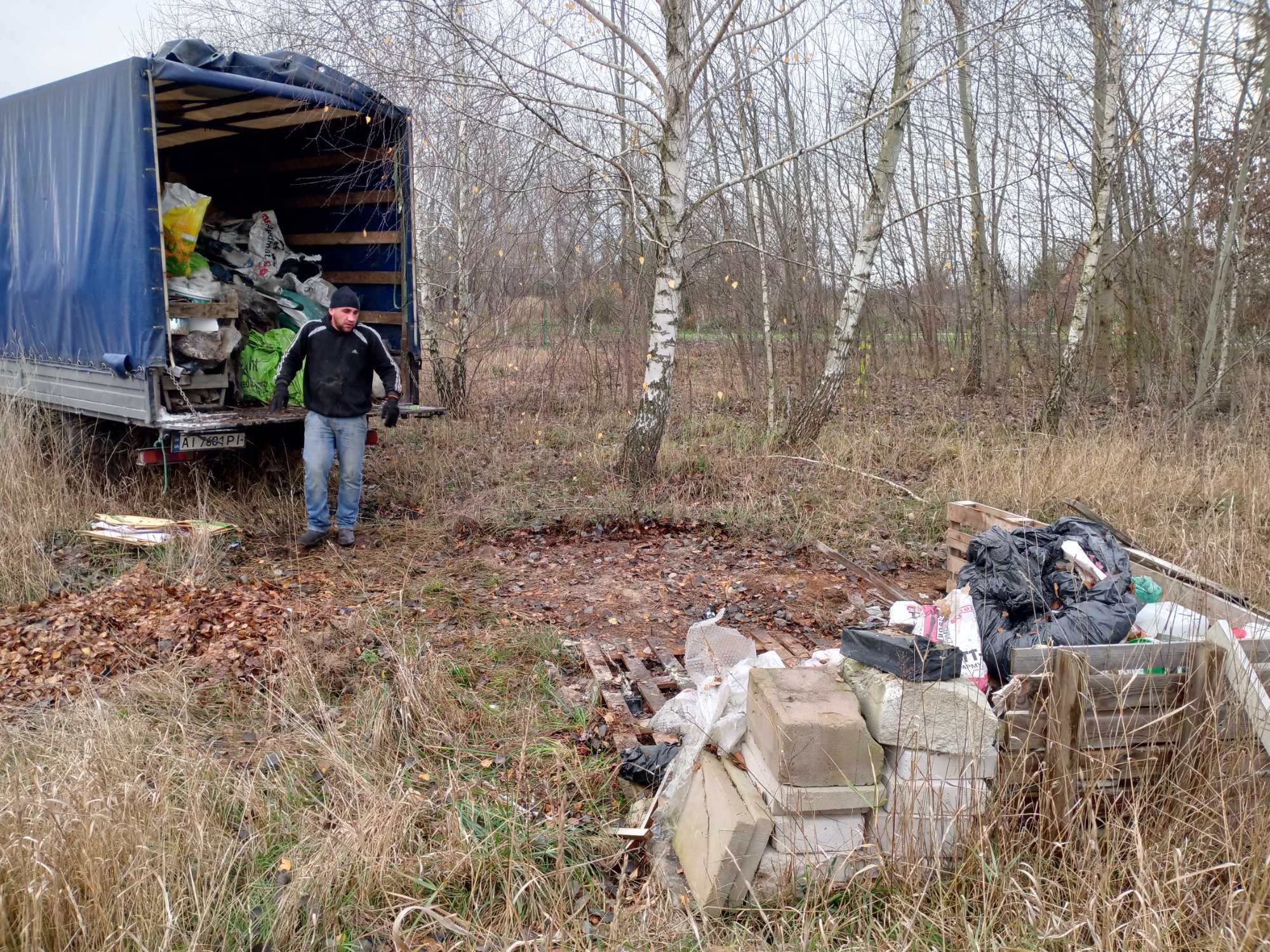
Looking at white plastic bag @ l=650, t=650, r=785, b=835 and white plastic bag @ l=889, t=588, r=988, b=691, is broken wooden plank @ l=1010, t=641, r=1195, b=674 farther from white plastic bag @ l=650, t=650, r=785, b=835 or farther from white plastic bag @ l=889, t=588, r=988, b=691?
white plastic bag @ l=650, t=650, r=785, b=835

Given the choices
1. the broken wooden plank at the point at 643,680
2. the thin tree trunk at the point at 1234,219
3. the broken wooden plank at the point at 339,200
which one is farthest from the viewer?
the thin tree trunk at the point at 1234,219

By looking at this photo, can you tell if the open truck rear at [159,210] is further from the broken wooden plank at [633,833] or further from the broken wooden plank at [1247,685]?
the broken wooden plank at [1247,685]

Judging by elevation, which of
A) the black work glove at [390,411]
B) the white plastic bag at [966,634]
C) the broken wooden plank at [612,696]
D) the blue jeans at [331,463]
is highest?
the black work glove at [390,411]

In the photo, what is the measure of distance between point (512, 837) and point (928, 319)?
556 inches

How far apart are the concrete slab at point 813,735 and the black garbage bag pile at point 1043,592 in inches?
35.7

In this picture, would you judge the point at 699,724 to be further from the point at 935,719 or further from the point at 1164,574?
the point at 1164,574

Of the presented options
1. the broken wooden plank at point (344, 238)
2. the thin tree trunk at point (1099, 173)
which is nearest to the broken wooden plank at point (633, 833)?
the broken wooden plank at point (344, 238)

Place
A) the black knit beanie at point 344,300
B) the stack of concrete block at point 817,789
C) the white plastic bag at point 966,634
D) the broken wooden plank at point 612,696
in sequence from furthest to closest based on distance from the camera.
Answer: the black knit beanie at point 344,300
the broken wooden plank at point 612,696
the white plastic bag at point 966,634
the stack of concrete block at point 817,789

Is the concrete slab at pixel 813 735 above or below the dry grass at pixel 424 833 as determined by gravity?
above

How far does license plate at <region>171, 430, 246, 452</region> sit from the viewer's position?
22.1ft

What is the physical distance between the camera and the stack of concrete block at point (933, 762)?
292cm

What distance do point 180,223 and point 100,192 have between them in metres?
0.62

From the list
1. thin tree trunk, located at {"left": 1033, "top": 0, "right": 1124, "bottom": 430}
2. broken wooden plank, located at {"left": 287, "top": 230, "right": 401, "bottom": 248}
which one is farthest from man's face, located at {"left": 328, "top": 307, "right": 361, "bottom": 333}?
thin tree trunk, located at {"left": 1033, "top": 0, "right": 1124, "bottom": 430}

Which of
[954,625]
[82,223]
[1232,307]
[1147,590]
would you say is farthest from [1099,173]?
[82,223]
